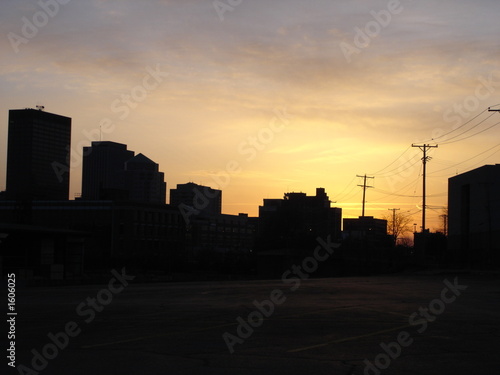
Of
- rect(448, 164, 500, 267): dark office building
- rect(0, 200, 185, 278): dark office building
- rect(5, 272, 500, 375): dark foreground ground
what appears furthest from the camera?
rect(0, 200, 185, 278): dark office building

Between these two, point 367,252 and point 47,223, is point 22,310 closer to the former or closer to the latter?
point 367,252

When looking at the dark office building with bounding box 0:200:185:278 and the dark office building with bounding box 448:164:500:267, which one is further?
the dark office building with bounding box 0:200:185:278

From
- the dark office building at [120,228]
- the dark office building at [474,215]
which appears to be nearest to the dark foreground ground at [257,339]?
the dark office building at [120,228]

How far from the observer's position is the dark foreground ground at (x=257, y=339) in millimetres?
10164

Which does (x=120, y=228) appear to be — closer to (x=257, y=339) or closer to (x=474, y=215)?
(x=474, y=215)

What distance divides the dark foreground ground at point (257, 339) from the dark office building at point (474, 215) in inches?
2727

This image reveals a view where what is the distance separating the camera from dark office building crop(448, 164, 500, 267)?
300 feet

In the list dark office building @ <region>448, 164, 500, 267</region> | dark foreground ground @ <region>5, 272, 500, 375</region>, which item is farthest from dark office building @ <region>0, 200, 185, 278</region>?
dark foreground ground @ <region>5, 272, 500, 375</region>

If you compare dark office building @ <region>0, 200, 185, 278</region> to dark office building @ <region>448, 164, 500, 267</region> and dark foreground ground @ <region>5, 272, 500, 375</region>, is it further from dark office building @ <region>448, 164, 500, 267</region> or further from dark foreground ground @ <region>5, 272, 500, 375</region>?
dark foreground ground @ <region>5, 272, 500, 375</region>

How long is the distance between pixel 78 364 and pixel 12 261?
4140cm

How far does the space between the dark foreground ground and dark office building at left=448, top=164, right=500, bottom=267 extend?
6928cm

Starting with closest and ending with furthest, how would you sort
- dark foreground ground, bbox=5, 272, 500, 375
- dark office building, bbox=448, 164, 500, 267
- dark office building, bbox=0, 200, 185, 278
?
dark foreground ground, bbox=5, 272, 500, 375 < dark office building, bbox=448, 164, 500, 267 < dark office building, bbox=0, 200, 185, 278

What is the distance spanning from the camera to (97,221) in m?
141

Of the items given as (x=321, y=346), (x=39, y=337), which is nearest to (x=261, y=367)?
(x=321, y=346)
